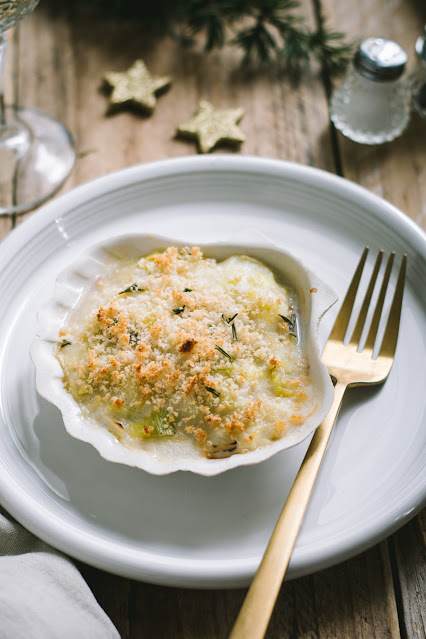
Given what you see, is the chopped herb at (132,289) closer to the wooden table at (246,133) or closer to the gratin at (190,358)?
the gratin at (190,358)

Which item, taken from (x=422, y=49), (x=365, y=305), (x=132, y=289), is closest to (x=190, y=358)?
(x=132, y=289)

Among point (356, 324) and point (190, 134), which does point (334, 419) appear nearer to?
point (356, 324)

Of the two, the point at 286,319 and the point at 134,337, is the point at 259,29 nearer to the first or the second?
the point at 286,319

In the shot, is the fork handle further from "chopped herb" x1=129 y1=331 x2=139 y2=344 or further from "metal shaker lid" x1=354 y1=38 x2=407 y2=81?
"metal shaker lid" x1=354 y1=38 x2=407 y2=81

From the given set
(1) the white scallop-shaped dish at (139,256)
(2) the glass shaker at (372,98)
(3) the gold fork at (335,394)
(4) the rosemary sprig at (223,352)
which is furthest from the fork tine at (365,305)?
(2) the glass shaker at (372,98)

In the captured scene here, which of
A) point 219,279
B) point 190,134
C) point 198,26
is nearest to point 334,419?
point 219,279

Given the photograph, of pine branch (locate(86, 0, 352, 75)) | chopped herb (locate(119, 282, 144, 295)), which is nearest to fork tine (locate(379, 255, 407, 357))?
chopped herb (locate(119, 282, 144, 295))
